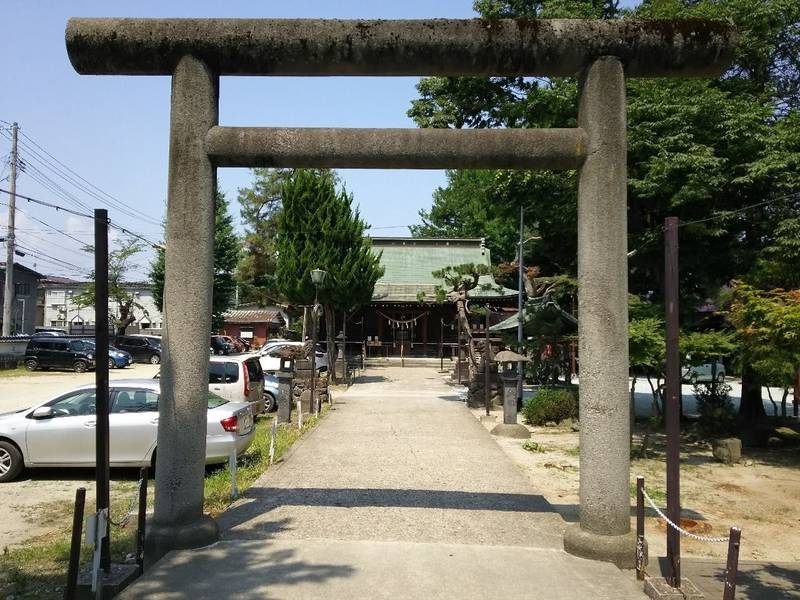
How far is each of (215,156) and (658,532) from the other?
6851 mm

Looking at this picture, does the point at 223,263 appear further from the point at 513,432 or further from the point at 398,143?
the point at 398,143

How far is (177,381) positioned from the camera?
239 inches

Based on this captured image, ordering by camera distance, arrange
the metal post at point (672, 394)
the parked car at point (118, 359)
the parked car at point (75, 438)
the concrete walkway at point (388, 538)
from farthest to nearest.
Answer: the parked car at point (118, 359), the parked car at point (75, 438), the metal post at point (672, 394), the concrete walkway at point (388, 538)

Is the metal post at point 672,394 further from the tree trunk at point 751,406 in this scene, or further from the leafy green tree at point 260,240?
the leafy green tree at point 260,240

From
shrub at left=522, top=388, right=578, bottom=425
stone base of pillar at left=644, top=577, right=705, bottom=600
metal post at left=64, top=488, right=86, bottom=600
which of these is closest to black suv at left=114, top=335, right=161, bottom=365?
shrub at left=522, top=388, right=578, bottom=425

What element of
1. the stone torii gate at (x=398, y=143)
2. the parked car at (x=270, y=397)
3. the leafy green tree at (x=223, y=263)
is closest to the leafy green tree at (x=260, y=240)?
the leafy green tree at (x=223, y=263)

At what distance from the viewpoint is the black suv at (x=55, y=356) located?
31.8 metres

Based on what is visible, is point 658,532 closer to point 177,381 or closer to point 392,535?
point 392,535

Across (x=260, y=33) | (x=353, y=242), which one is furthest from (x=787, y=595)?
(x=353, y=242)

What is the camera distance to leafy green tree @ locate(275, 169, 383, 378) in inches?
960

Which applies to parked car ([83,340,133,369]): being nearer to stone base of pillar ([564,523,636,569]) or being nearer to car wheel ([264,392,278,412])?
car wheel ([264,392,278,412])

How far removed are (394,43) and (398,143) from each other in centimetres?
97

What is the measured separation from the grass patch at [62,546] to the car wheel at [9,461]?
146 cm

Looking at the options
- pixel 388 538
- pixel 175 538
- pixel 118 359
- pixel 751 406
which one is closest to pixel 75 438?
pixel 175 538
